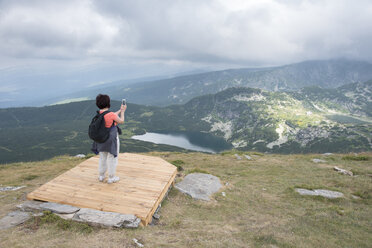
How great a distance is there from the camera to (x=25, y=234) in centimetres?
693

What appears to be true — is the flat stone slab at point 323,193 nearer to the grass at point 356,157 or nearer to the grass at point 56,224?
the grass at point 356,157

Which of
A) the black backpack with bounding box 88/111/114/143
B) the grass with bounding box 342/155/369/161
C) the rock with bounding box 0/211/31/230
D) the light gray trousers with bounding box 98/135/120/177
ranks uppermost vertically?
the black backpack with bounding box 88/111/114/143

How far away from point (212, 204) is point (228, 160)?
10955mm

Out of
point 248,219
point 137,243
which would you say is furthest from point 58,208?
point 248,219

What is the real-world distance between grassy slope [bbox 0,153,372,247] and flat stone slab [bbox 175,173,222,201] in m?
0.47

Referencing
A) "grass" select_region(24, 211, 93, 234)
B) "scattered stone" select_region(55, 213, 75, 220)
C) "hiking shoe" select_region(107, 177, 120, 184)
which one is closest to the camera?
"grass" select_region(24, 211, 93, 234)

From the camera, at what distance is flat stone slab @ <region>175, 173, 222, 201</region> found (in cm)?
1170

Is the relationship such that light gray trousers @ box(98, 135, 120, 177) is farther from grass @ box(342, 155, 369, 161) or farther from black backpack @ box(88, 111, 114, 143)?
grass @ box(342, 155, 369, 161)

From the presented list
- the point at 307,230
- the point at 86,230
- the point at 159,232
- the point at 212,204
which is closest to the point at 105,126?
the point at 86,230

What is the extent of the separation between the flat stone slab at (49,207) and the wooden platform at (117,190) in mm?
231

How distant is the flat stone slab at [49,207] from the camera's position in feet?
27.1

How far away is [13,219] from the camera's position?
7938 mm

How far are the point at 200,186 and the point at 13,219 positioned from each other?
8.81m

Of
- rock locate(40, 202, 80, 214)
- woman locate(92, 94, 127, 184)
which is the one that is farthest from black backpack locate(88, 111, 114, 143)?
rock locate(40, 202, 80, 214)
